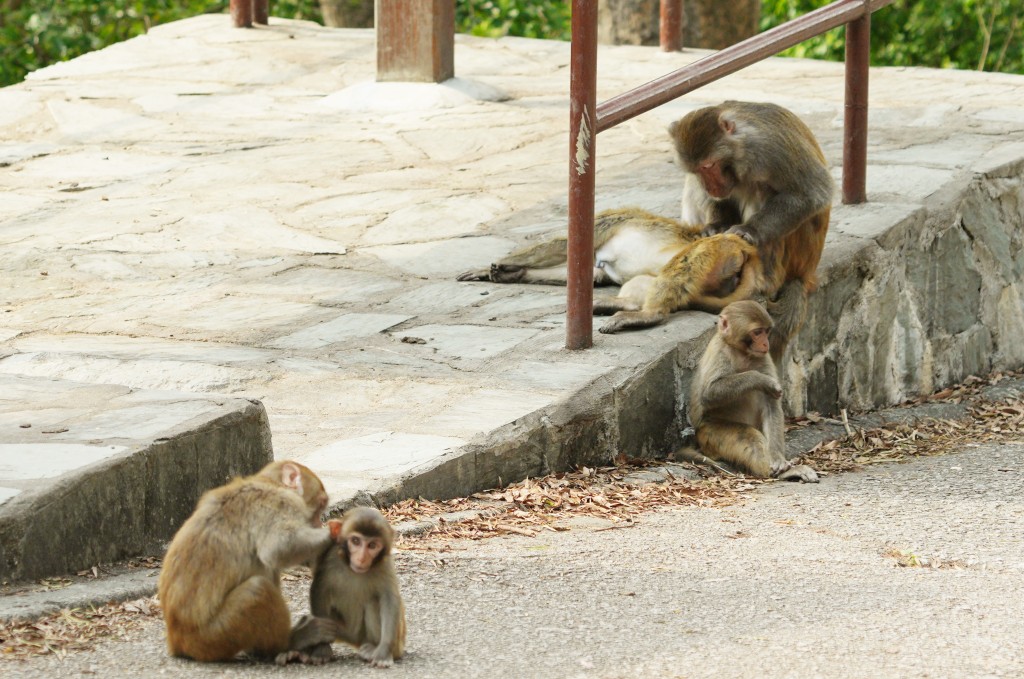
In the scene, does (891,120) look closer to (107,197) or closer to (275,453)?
(107,197)

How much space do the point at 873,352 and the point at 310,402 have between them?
9.81 ft

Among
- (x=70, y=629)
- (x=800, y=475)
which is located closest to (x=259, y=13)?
(x=800, y=475)

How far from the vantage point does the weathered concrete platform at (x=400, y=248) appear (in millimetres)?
5105

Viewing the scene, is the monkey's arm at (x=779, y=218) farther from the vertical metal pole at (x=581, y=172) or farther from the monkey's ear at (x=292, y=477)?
the monkey's ear at (x=292, y=477)

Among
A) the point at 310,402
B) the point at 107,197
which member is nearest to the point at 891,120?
the point at 107,197

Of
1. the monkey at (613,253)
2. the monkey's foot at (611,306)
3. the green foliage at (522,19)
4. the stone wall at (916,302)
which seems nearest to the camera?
the monkey's foot at (611,306)

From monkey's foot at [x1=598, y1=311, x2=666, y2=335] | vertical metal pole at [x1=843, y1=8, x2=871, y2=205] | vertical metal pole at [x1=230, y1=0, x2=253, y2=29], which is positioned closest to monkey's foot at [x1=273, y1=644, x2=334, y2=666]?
monkey's foot at [x1=598, y1=311, x2=666, y2=335]

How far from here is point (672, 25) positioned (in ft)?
35.4

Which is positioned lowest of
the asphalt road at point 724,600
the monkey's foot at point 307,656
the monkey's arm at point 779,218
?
the asphalt road at point 724,600

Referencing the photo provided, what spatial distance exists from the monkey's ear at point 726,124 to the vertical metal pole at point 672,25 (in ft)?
16.1

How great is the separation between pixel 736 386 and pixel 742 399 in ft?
0.52

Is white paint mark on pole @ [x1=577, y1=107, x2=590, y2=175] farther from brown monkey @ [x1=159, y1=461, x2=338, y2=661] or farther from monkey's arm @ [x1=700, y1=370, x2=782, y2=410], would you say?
brown monkey @ [x1=159, y1=461, x2=338, y2=661]

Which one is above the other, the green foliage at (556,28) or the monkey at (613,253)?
the green foliage at (556,28)

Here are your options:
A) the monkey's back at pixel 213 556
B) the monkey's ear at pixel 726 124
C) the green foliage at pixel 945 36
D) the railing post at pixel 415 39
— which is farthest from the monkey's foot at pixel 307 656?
the green foliage at pixel 945 36
